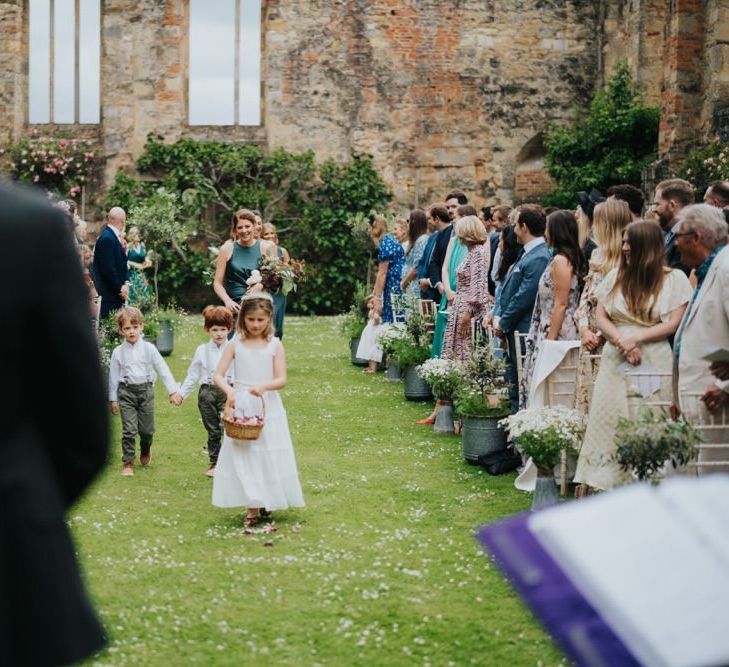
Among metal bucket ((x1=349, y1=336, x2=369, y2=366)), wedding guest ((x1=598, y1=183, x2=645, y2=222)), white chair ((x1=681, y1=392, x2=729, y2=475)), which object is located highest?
wedding guest ((x1=598, y1=183, x2=645, y2=222))

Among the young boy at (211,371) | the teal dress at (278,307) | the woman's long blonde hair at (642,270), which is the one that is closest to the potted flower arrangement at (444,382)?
the teal dress at (278,307)

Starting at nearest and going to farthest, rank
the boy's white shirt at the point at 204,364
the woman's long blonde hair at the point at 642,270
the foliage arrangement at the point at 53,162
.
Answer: the woman's long blonde hair at the point at 642,270 < the boy's white shirt at the point at 204,364 < the foliage arrangement at the point at 53,162

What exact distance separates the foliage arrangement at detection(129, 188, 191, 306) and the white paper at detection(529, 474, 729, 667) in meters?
15.3

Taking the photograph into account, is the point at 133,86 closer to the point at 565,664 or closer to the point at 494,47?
the point at 494,47

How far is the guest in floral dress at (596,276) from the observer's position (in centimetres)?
733

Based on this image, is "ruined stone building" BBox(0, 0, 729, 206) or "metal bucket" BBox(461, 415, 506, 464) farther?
"ruined stone building" BBox(0, 0, 729, 206)

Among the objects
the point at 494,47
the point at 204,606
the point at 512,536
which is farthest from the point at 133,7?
the point at 512,536

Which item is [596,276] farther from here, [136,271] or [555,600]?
[136,271]

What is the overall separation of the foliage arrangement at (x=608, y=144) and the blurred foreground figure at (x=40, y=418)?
18.7m

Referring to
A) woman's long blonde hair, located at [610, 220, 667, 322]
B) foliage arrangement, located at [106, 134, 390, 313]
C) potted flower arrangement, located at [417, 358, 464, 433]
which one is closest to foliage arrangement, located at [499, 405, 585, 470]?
woman's long blonde hair, located at [610, 220, 667, 322]

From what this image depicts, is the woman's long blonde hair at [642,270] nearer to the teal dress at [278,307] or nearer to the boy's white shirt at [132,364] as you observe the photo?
the boy's white shirt at [132,364]

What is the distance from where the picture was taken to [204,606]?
217 inches

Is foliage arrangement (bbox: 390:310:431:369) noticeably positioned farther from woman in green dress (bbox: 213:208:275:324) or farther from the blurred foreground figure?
the blurred foreground figure

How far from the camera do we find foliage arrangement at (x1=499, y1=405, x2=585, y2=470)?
7.01 meters
